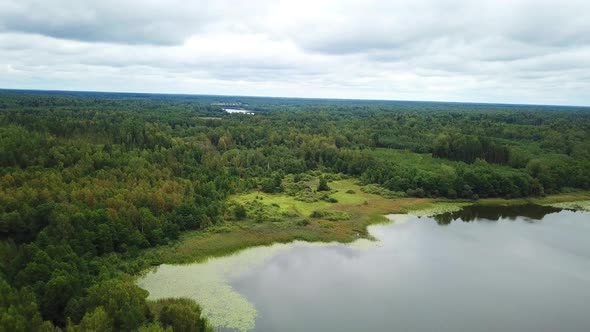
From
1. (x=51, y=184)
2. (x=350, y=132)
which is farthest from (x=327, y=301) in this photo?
(x=350, y=132)

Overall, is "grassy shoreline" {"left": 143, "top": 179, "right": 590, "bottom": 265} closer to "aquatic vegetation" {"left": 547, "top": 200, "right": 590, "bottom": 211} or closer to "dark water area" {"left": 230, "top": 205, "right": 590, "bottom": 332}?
"aquatic vegetation" {"left": 547, "top": 200, "right": 590, "bottom": 211}

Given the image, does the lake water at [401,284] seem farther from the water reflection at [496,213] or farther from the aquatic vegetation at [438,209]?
the aquatic vegetation at [438,209]

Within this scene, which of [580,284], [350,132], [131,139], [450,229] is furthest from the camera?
[350,132]

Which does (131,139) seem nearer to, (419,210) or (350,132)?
(419,210)

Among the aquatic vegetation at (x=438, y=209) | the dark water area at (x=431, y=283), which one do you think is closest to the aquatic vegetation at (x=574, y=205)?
the dark water area at (x=431, y=283)

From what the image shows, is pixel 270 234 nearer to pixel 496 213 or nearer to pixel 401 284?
pixel 401 284
